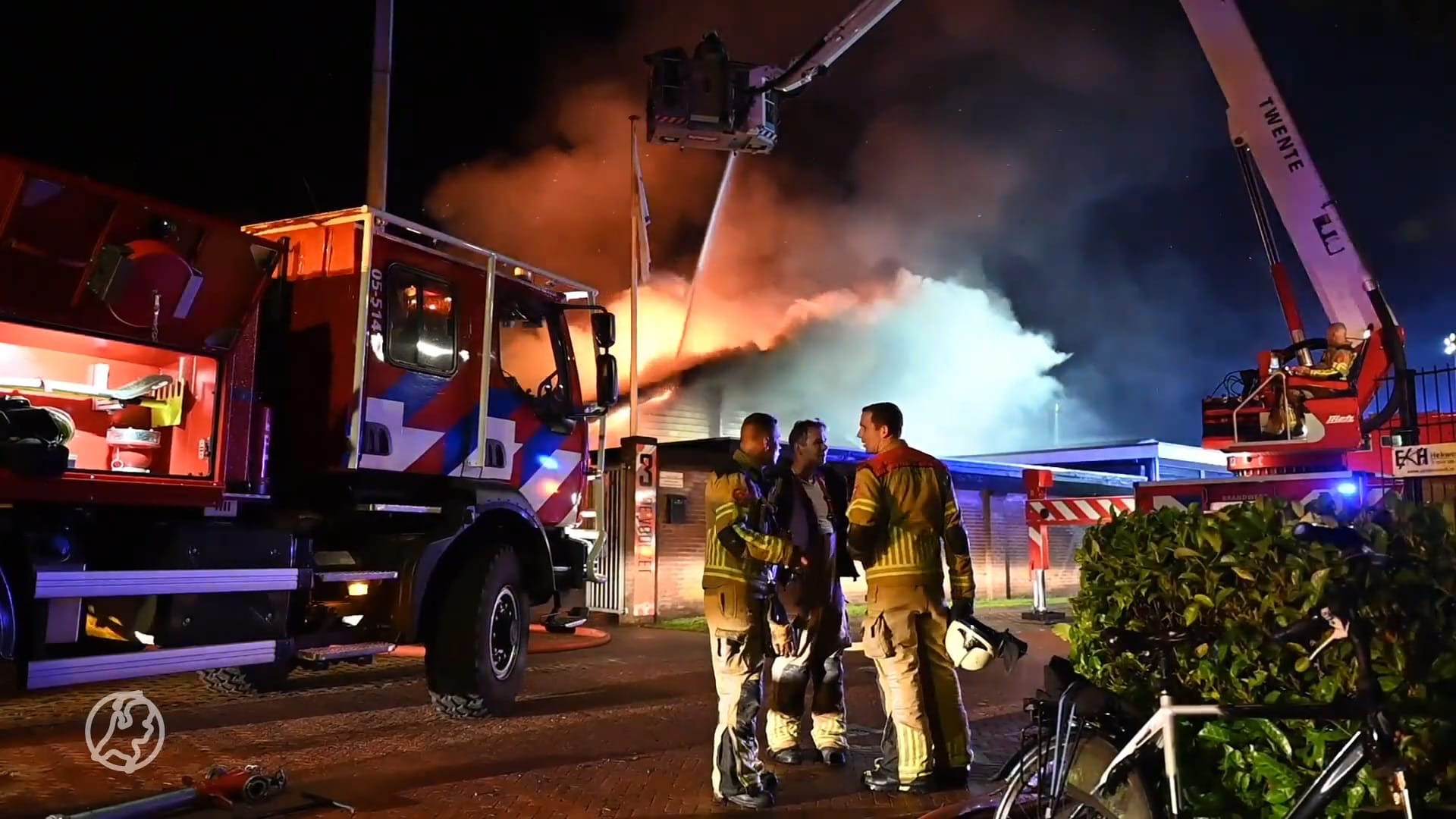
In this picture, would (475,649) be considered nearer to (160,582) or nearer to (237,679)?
(160,582)

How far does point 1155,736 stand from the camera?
8.90ft

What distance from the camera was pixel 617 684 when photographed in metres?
8.29

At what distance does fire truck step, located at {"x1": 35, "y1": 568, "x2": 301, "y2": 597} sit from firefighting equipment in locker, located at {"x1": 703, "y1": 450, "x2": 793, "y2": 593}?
2540 millimetres

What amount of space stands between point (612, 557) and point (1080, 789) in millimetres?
10461

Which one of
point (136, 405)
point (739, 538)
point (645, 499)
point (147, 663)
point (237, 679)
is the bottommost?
point (237, 679)

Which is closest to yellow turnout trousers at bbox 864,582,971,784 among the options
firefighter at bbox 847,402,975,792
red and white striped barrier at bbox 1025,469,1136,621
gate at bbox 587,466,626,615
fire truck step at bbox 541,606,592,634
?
firefighter at bbox 847,402,975,792

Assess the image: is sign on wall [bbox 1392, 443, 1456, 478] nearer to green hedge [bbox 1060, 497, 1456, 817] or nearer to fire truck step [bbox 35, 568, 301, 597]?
green hedge [bbox 1060, 497, 1456, 817]

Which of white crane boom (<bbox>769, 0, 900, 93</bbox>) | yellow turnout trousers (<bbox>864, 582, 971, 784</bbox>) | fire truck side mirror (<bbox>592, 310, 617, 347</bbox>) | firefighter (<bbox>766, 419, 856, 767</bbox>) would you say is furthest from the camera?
white crane boom (<bbox>769, 0, 900, 93</bbox>)

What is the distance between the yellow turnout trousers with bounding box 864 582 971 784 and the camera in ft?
15.7

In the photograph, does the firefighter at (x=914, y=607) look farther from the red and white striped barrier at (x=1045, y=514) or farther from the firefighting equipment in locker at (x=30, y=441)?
the red and white striped barrier at (x=1045, y=514)

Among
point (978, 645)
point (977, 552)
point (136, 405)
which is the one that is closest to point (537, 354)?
point (136, 405)

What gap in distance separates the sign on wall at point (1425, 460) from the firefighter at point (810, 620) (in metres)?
5.86

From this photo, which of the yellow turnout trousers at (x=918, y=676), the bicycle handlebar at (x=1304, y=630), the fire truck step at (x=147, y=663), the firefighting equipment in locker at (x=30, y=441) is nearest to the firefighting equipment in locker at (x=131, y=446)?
the firefighting equipment in locker at (x=30, y=441)

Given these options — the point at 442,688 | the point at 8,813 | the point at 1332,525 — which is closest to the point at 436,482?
the point at 442,688
